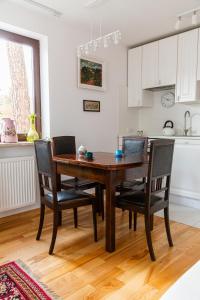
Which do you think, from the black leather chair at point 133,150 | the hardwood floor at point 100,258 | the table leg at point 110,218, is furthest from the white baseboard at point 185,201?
the table leg at point 110,218

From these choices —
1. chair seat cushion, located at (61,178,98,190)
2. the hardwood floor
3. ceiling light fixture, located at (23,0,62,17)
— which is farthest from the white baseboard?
ceiling light fixture, located at (23,0,62,17)

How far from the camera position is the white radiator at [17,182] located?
2580 millimetres

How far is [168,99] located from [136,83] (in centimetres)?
61

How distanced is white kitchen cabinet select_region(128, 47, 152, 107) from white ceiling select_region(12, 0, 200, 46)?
1.56 ft

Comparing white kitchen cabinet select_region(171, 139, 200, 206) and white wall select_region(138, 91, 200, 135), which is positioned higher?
white wall select_region(138, 91, 200, 135)

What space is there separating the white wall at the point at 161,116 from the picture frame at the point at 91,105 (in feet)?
3.70

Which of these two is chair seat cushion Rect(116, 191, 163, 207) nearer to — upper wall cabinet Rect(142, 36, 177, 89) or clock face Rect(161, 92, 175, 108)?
upper wall cabinet Rect(142, 36, 177, 89)

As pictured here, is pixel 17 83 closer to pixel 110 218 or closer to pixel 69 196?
pixel 69 196

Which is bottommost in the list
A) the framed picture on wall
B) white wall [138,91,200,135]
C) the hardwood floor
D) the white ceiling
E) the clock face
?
the hardwood floor

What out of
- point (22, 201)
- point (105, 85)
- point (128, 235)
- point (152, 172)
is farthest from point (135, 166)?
point (105, 85)

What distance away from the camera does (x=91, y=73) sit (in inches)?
136

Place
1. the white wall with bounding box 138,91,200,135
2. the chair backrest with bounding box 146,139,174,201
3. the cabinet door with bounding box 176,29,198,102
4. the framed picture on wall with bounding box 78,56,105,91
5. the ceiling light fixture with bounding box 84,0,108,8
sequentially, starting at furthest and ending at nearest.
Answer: the white wall with bounding box 138,91,200,135 < the framed picture on wall with bounding box 78,56,105,91 < the cabinet door with bounding box 176,29,198,102 < the ceiling light fixture with bounding box 84,0,108,8 < the chair backrest with bounding box 146,139,174,201

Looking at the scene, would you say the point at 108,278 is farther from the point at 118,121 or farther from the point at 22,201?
the point at 118,121

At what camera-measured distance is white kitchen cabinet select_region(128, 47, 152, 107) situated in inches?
154
